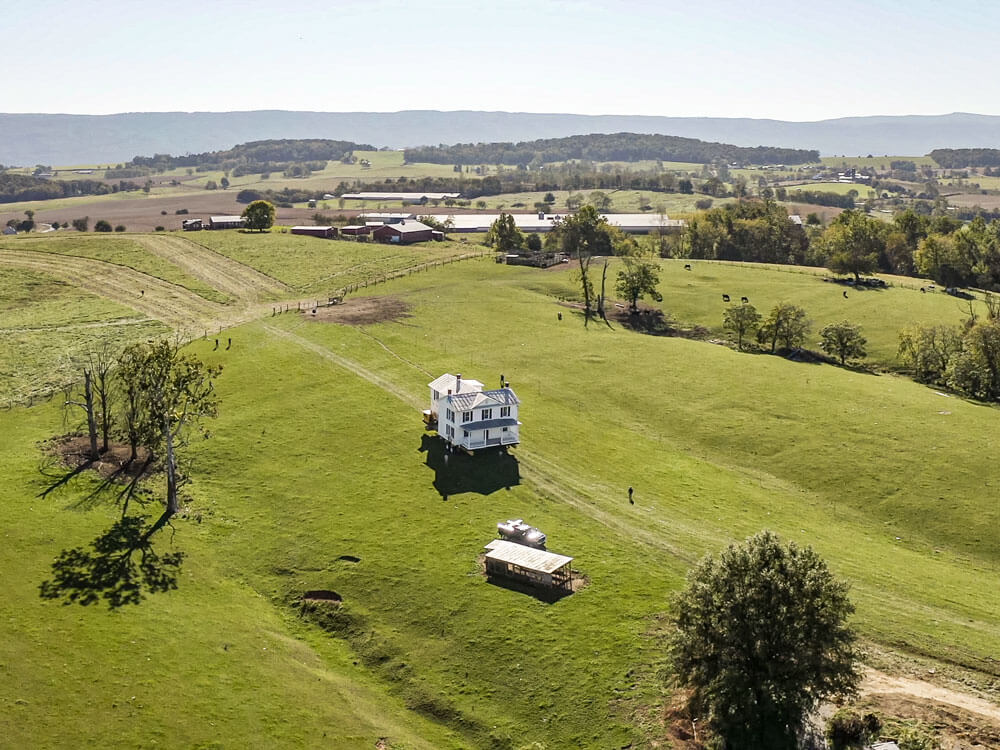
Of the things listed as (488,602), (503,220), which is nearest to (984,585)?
(488,602)

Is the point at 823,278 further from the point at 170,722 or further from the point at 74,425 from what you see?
the point at 170,722

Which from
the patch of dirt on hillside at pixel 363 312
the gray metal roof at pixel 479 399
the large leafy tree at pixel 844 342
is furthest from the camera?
the large leafy tree at pixel 844 342

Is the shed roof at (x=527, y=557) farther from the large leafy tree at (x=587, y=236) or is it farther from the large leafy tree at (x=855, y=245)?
the large leafy tree at (x=855, y=245)

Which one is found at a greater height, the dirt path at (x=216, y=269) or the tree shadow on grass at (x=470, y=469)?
the dirt path at (x=216, y=269)

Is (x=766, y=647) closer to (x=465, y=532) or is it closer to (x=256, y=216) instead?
(x=465, y=532)

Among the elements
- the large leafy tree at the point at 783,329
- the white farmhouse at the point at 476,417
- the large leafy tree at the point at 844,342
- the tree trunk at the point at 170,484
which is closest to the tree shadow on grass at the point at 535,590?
the white farmhouse at the point at 476,417

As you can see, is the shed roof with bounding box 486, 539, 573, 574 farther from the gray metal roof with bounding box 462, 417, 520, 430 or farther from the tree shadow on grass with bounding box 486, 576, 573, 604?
the gray metal roof with bounding box 462, 417, 520, 430
